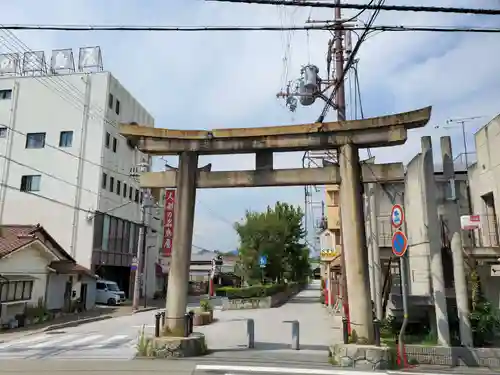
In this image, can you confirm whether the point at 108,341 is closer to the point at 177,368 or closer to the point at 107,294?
the point at 177,368

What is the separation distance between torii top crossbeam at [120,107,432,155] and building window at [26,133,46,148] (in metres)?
26.2

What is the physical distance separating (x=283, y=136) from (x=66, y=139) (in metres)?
28.0

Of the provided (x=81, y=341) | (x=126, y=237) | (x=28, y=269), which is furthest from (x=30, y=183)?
(x=81, y=341)

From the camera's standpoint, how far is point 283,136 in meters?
11.8

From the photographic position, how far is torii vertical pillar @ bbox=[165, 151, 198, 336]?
11.6 meters

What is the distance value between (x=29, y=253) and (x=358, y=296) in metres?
18.6

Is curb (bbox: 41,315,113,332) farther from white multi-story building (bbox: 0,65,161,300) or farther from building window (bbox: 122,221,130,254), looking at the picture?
building window (bbox: 122,221,130,254)

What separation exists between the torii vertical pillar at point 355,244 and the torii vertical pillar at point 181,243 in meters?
4.31

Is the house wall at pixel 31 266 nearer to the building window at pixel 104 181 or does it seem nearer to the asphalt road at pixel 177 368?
the building window at pixel 104 181

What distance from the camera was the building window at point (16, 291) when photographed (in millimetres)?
19859

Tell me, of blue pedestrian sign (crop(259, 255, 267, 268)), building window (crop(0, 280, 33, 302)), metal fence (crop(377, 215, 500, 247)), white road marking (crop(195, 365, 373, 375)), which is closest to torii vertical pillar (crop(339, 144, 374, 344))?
white road marking (crop(195, 365, 373, 375))

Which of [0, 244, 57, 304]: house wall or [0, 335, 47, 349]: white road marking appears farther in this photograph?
[0, 244, 57, 304]: house wall

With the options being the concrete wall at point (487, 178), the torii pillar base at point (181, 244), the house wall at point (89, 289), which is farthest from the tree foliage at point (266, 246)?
the torii pillar base at point (181, 244)

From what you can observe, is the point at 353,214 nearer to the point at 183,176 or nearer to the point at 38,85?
the point at 183,176
